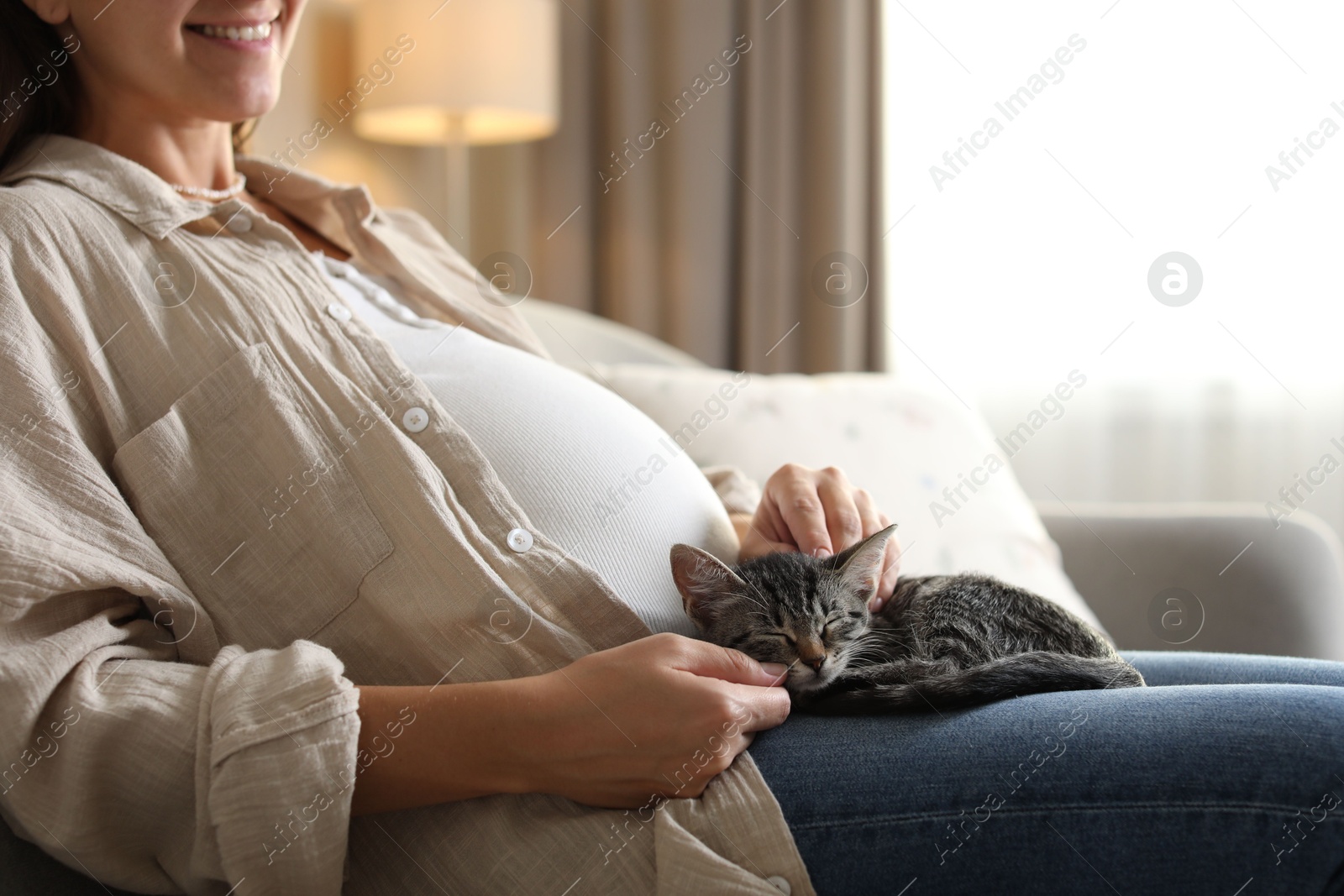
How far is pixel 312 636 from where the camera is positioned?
75cm

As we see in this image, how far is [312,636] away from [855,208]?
1.95m

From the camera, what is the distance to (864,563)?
2.74 feet

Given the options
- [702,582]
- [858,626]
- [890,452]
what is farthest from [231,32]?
[890,452]

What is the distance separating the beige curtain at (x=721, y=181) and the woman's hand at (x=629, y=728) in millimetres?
1822

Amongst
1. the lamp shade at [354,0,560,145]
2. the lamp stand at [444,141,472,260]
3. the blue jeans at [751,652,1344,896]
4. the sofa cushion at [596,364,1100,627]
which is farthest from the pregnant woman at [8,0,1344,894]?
the lamp stand at [444,141,472,260]

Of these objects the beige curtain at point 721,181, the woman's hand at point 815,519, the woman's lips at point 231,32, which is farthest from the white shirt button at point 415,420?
the beige curtain at point 721,181

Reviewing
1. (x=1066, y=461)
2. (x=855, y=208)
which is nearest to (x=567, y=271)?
(x=855, y=208)

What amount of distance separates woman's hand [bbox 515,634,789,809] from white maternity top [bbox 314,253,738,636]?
4.6 inches

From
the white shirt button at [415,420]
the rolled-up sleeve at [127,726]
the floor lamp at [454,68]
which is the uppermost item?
the floor lamp at [454,68]

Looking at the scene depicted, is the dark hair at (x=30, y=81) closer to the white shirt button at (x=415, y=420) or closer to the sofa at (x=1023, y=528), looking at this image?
the white shirt button at (x=415, y=420)

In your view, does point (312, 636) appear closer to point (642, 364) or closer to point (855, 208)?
point (642, 364)

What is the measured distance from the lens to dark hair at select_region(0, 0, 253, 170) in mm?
910

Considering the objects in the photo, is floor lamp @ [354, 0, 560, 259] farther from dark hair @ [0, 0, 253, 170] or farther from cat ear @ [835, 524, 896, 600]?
cat ear @ [835, 524, 896, 600]

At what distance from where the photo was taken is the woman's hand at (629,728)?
2.10ft
